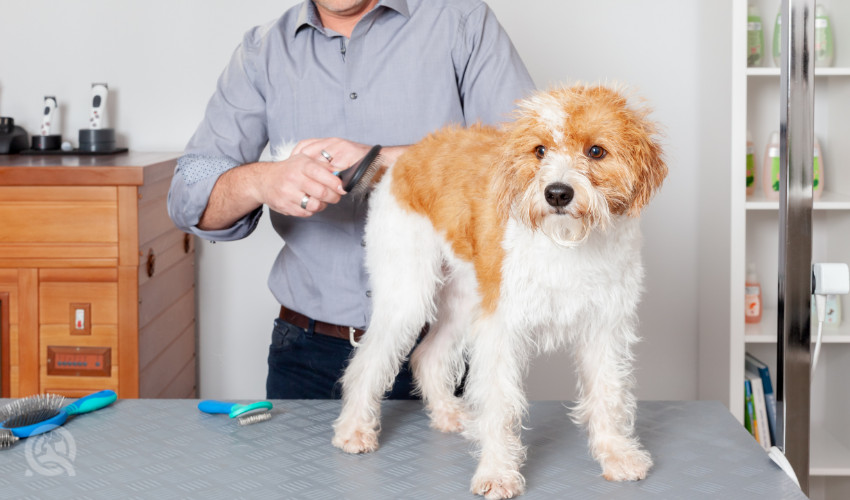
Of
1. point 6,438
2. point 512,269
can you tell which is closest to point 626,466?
point 512,269

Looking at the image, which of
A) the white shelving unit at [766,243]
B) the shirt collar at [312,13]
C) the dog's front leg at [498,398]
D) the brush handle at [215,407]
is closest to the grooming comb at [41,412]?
the brush handle at [215,407]

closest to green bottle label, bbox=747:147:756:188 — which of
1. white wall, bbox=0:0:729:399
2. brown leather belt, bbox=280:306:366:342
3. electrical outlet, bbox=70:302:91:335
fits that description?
white wall, bbox=0:0:729:399

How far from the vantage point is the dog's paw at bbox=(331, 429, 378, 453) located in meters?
1.47

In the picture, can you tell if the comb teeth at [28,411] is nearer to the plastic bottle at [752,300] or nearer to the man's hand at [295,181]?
the man's hand at [295,181]

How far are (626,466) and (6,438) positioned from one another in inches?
39.5

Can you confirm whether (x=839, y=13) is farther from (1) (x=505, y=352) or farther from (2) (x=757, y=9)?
(1) (x=505, y=352)

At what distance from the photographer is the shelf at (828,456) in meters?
2.88

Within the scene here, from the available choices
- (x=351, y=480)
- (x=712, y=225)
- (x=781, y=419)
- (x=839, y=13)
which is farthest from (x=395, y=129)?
(x=839, y=13)

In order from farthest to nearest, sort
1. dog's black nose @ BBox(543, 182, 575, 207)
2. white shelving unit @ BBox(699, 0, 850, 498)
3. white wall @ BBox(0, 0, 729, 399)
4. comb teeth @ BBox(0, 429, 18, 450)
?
white wall @ BBox(0, 0, 729, 399) < white shelving unit @ BBox(699, 0, 850, 498) < comb teeth @ BBox(0, 429, 18, 450) < dog's black nose @ BBox(543, 182, 575, 207)

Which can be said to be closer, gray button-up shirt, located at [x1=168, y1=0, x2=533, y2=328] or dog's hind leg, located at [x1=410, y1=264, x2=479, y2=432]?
dog's hind leg, located at [x1=410, y1=264, x2=479, y2=432]

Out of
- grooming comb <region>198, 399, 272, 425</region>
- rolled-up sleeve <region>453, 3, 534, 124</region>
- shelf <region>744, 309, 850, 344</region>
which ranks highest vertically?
rolled-up sleeve <region>453, 3, 534, 124</region>

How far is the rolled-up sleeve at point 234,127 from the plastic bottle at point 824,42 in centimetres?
183

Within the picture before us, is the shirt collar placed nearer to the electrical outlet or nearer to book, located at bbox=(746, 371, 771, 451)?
the electrical outlet

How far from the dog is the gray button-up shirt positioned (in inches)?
13.7
